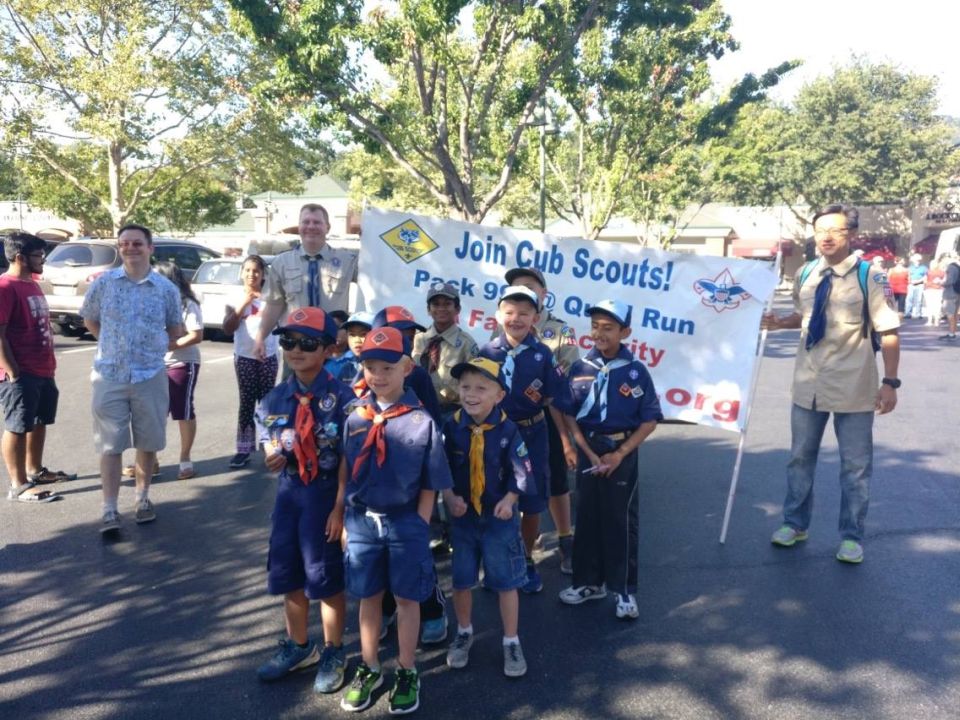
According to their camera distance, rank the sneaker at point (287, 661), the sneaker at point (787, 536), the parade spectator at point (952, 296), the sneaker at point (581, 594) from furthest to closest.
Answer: the parade spectator at point (952, 296), the sneaker at point (787, 536), the sneaker at point (581, 594), the sneaker at point (287, 661)

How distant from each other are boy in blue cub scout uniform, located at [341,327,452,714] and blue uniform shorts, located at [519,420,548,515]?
3.08 ft

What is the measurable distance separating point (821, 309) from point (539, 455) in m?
1.99

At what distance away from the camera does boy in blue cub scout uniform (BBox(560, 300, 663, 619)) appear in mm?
3912

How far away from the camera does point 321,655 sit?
344 cm

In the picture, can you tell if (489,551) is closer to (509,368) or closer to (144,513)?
(509,368)

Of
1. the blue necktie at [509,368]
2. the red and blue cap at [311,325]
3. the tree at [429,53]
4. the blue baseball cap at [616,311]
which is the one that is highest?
the tree at [429,53]

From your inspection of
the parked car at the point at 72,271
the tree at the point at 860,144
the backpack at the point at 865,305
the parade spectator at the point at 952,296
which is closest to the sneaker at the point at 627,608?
the backpack at the point at 865,305

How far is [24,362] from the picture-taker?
5492mm

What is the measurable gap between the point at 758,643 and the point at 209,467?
4.65 metres

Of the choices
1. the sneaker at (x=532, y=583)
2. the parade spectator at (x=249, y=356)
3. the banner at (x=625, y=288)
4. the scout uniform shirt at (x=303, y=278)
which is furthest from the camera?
the parade spectator at (x=249, y=356)

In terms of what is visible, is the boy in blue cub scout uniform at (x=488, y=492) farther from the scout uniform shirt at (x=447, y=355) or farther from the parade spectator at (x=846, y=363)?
the parade spectator at (x=846, y=363)

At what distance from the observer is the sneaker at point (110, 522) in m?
4.85

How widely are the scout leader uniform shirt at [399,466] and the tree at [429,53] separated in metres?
9.01

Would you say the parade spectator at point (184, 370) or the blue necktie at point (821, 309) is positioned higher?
the blue necktie at point (821, 309)
